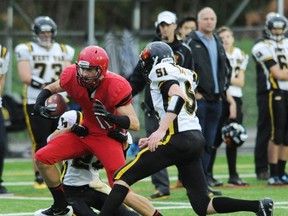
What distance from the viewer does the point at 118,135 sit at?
30.2ft

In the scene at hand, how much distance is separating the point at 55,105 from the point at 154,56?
1414mm

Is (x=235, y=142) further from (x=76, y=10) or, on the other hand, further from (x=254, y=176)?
(x=76, y=10)

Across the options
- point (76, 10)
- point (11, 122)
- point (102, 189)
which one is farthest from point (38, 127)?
point (76, 10)

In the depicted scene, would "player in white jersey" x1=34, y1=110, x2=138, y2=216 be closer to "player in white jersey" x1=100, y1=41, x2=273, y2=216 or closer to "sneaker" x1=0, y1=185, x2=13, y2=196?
"player in white jersey" x1=100, y1=41, x2=273, y2=216

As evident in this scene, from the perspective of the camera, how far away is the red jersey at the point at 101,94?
9055mm

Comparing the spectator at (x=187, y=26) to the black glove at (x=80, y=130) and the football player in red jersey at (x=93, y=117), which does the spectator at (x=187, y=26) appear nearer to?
the football player in red jersey at (x=93, y=117)

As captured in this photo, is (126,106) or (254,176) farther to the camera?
(254,176)

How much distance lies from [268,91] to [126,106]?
4242 mm

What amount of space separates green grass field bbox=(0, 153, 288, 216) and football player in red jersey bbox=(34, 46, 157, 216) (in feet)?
2.95

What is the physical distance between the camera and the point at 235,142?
1276 cm

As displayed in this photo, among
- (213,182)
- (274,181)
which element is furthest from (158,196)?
(274,181)

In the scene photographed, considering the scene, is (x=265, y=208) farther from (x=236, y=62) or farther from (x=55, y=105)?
(x=236, y=62)

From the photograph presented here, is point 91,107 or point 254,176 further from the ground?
Answer: point 91,107

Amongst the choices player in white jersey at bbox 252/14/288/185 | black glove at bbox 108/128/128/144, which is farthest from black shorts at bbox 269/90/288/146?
black glove at bbox 108/128/128/144
